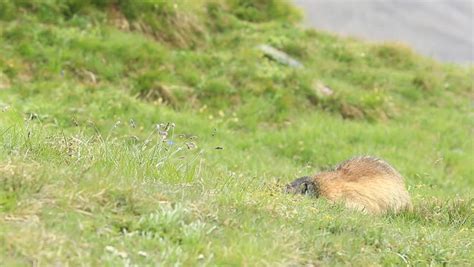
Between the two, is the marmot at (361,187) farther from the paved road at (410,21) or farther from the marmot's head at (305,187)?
the paved road at (410,21)

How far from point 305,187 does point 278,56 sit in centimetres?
781

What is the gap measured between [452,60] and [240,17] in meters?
6.14

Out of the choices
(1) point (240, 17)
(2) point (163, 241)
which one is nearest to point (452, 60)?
(1) point (240, 17)

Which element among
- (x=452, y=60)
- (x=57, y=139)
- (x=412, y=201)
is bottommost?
(x=452, y=60)

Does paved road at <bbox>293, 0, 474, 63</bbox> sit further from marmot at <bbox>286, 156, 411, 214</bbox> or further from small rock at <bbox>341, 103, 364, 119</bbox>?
marmot at <bbox>286, 156, 411, 214</bbox>

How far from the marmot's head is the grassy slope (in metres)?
0.30

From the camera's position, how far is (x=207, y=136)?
1090 centimetres

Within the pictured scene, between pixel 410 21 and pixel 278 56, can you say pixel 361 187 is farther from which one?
pixel 410 21

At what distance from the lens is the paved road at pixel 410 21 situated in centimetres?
1909

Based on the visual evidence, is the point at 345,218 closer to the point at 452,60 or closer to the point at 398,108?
the point at 398,108

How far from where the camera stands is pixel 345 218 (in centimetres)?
475

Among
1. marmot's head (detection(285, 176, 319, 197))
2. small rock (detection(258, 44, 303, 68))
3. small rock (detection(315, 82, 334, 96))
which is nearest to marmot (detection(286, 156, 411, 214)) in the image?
marmot's head (detection(285, 176, 319, 197))

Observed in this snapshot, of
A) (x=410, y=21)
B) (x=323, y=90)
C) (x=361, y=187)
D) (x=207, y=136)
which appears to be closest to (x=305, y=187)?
(x=361, y=187)

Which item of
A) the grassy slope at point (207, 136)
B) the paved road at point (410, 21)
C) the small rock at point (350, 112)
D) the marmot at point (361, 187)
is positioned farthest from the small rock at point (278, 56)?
the marmot at point (361, 187)
